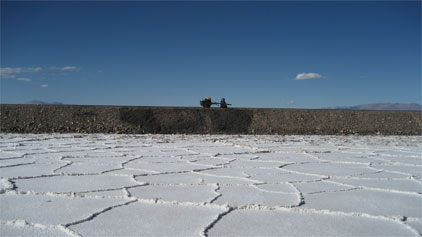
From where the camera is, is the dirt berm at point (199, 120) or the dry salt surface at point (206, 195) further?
the dirt berm at point (199, 120)

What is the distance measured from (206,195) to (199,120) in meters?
4.05

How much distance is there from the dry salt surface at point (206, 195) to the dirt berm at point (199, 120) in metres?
2.46

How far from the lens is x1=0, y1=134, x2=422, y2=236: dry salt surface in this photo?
1385 mm

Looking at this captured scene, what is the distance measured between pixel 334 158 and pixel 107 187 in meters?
1.97

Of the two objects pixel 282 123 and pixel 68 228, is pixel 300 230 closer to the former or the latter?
pixel 68 228

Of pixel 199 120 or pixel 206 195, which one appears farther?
pixel 199 120

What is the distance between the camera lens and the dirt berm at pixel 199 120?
5.55 metres

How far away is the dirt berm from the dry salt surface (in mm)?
2458

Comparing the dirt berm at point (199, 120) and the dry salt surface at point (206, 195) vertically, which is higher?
the dirt berm at point (199, 120)

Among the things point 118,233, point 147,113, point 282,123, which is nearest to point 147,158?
point 118,233

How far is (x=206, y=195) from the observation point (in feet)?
5.95

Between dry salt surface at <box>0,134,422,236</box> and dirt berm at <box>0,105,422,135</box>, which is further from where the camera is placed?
dirt berm at <box>0,105,422,135</box>

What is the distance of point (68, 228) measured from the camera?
134 cm

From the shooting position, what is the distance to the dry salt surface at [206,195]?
138 centimetres
